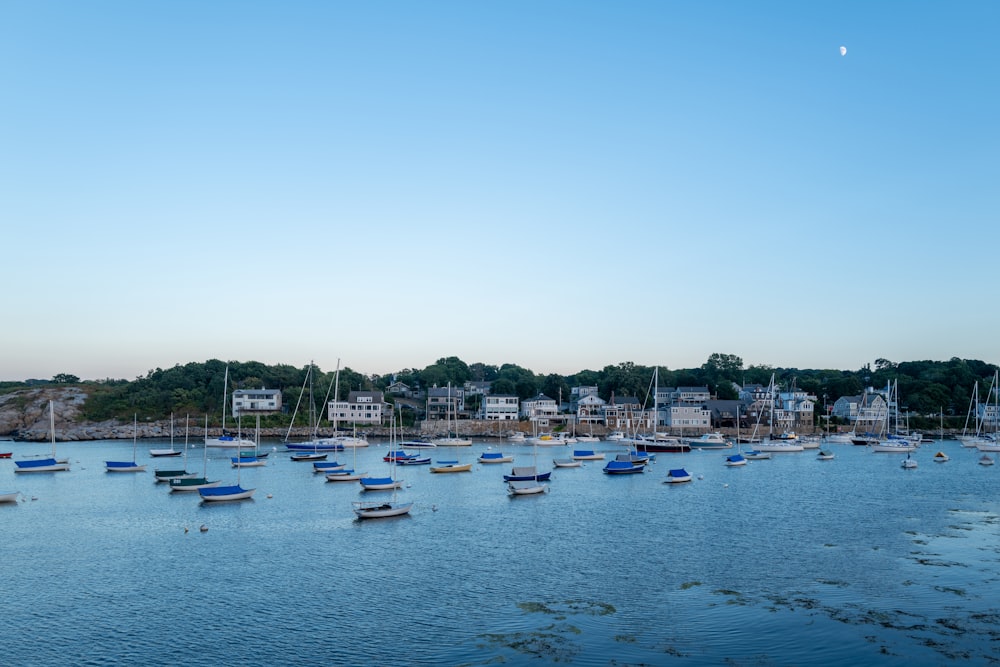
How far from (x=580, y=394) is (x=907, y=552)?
129709mm

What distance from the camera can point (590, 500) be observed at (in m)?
53.5

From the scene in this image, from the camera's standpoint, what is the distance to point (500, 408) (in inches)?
5655

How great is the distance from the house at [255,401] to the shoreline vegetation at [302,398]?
241 cm

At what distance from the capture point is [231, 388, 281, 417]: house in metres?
137

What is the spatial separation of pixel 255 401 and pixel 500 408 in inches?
1879

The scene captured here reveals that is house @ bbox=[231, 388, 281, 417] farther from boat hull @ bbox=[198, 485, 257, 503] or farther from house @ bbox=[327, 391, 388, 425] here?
boat hull @ bbox=[198, 485, 257, 503]

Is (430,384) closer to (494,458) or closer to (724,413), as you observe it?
(724,413)

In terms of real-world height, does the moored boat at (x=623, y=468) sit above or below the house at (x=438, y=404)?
below

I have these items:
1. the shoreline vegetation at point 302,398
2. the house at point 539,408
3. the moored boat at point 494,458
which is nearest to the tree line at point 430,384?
the shoreline vegetation at point 302,398

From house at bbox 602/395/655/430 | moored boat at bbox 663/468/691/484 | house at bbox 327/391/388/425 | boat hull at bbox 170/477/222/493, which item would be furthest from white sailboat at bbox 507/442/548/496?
house at bbox 602/395/655/430

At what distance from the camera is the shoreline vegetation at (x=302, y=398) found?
12750 centimetres

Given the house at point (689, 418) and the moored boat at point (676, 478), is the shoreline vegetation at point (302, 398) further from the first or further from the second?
the moored boat at point (676, 478)

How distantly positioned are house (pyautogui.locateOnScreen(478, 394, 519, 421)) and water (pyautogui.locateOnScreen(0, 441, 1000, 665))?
86125 mm

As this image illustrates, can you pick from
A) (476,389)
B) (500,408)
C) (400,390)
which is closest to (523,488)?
(500,408)
